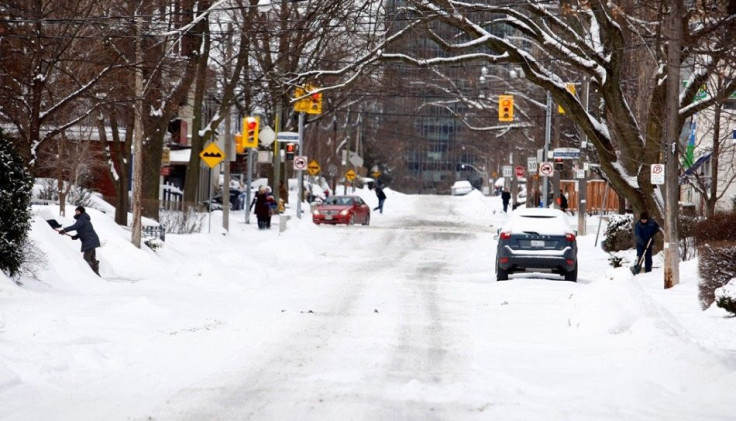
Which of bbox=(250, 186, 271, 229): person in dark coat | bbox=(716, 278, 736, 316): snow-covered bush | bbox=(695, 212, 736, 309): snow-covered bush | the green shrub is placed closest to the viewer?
bbox=(716, 278, 736, 316): snow-covered bush

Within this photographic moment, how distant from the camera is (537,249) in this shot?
24219mm

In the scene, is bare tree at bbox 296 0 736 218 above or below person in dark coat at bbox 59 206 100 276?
above

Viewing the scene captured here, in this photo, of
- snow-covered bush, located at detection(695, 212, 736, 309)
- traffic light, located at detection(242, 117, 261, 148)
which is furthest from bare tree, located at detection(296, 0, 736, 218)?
traffic light, located at detection(242, 117, 261, 148)

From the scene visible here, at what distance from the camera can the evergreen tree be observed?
17250mm

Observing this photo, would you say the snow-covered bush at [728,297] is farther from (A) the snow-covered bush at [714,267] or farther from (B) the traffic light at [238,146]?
(B) the traffic light at [238,146]

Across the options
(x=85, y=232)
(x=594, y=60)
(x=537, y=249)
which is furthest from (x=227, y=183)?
(x=85, y=232)

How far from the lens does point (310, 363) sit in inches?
465

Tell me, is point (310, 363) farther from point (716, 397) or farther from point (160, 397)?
point (716, 397)

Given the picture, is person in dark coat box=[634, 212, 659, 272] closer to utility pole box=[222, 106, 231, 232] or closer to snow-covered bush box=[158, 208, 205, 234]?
snow-covered bush box=[158, 208, 205, 234]

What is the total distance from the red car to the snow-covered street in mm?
23189

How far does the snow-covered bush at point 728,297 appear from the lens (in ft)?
53.6

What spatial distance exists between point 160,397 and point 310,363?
2466mm

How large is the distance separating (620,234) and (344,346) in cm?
2107

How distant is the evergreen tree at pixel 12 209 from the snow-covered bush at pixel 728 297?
10.4 metres
